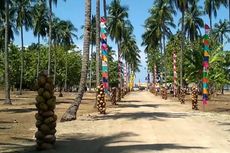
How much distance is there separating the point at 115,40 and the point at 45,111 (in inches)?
2203

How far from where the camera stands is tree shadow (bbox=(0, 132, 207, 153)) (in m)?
12.7

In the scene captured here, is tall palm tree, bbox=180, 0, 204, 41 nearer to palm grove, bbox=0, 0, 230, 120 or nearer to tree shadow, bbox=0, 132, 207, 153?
palm grove, bbox=0, 0, 230, 120

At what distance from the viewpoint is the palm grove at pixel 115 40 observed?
2032 inches

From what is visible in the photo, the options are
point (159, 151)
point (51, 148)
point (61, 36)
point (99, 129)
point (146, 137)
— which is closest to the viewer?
point (159, 151)

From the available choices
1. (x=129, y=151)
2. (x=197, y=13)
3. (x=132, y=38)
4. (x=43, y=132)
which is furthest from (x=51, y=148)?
(x=132, y=38)

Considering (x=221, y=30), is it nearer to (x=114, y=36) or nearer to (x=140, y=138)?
(x=114, y=36)

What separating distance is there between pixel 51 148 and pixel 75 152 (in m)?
0.92

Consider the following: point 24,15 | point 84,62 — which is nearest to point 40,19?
point 24,15

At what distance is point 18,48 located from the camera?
3981 inches

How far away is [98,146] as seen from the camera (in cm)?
1355

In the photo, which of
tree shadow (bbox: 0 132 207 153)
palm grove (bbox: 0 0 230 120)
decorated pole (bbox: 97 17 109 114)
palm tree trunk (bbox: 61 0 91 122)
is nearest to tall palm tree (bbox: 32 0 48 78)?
palm grove (bbox: 0 0 230 120)

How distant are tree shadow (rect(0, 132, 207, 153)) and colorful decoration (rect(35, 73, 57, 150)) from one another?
0.39 meters

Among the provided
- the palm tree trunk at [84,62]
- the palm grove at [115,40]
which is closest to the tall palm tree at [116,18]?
the palm grove at [115,40]

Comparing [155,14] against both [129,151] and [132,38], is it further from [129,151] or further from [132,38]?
[129,151]
